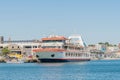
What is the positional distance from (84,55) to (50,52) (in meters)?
36.3

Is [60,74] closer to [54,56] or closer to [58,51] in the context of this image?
[54,56]

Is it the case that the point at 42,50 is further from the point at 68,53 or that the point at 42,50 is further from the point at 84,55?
the point at 84,55

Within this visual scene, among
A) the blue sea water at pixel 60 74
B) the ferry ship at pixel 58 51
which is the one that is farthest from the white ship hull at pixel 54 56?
the blue sea water at pixel 60 74

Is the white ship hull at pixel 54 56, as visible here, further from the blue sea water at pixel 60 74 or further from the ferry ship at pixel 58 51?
the blue sea water at pixel 60 74

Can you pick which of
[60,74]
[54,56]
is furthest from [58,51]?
[60,74]

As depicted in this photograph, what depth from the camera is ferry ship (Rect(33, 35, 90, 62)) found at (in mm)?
146250

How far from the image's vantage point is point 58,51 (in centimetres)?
14812

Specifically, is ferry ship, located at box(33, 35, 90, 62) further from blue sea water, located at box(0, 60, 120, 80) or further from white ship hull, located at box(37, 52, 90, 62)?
blue sea water, located at box(0, 60, 120, 80)

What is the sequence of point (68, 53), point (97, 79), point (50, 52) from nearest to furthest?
point (97, 79) < point (50, 52) < point (68, 53)

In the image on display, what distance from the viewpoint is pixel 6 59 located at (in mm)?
178750

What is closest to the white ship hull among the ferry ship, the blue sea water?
the ferry ship

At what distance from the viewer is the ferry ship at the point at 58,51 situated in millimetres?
146250

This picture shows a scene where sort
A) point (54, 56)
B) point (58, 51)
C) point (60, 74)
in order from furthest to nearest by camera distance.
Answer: point (58, 51) → point (54, 56) → point (60, 74)

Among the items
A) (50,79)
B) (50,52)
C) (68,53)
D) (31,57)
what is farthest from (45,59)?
(50,79)
